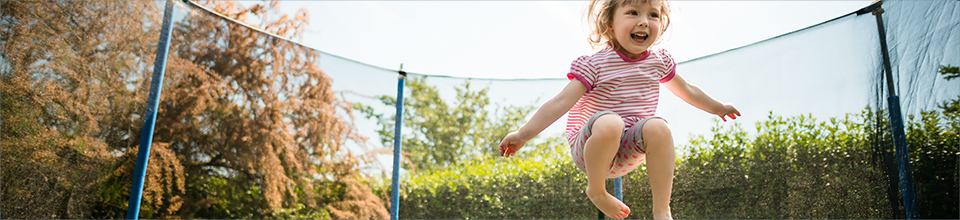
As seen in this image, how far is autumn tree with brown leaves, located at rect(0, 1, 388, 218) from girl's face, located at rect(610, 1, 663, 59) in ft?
6.79

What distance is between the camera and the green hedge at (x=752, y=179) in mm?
1782

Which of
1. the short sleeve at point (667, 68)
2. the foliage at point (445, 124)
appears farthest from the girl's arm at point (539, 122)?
the foliage at point (445, 124)

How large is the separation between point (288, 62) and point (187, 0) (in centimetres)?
82

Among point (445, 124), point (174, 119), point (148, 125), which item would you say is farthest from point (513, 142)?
point (445, 124)

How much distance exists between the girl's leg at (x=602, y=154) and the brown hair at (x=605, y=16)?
0.28 m

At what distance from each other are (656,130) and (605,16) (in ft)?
1.11

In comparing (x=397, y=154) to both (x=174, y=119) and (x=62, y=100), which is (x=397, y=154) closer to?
(x=174, y=119)

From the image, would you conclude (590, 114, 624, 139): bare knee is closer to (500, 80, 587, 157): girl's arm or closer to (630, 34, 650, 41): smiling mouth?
(500, 80, 587, 157): girl's arm

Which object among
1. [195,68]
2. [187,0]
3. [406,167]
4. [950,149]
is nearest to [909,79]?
[950,149]

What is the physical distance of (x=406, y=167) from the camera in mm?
3307

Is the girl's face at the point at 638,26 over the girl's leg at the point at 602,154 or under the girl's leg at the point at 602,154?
over

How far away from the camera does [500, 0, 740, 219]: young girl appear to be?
98cm

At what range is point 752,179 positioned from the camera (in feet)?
7.55

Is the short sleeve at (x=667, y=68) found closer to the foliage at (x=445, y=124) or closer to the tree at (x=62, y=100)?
the foliage at (x=445, y=124)
